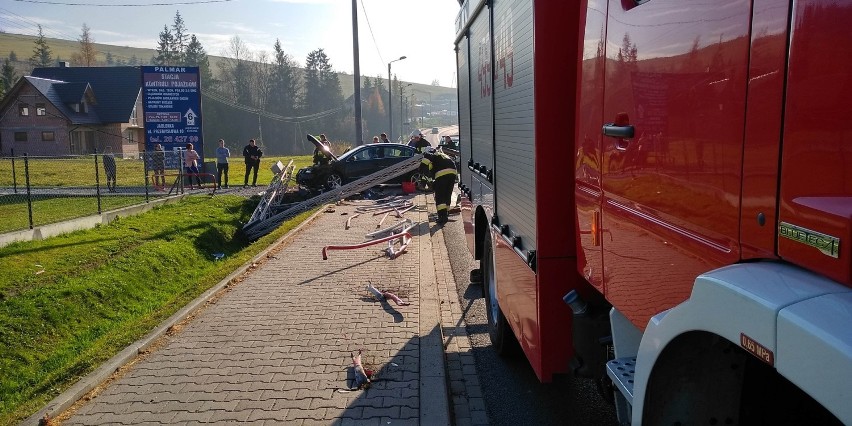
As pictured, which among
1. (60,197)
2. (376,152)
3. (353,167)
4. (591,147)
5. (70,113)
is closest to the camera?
(591,147)

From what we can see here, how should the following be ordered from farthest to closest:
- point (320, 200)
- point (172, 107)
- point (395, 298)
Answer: point (172, 107)
point (320, 200)
point (395, 298)

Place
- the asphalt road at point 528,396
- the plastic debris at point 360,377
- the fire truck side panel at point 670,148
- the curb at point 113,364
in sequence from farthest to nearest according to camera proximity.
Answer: the plastic debris at point 360,377, the asphalt road at point 528,396, the curb at point 113,364, the fire truck side panel at point 670,148

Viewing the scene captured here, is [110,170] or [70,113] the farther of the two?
[70,113]

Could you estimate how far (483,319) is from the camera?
327 inches

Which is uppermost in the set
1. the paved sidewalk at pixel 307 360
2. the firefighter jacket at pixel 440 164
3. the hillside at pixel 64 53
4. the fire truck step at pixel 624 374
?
the hillside at pixel 64 53

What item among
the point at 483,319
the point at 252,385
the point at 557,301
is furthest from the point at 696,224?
the point at 483,319

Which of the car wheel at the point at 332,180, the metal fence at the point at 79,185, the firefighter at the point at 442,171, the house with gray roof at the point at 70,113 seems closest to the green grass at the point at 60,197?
the metal fence at the point at 79,185

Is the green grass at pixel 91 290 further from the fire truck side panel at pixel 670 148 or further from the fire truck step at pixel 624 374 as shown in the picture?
the fire truck side panel at pixel 670 148

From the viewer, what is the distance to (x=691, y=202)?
2.43m

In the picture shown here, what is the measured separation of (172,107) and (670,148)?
26.9m

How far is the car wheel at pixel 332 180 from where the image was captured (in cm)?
2494

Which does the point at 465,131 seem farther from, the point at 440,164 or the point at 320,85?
the point at 320,85

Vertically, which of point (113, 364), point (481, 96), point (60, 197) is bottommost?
point (113, 364)

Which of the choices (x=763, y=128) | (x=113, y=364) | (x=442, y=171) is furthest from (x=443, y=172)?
(x=763, y=128)
